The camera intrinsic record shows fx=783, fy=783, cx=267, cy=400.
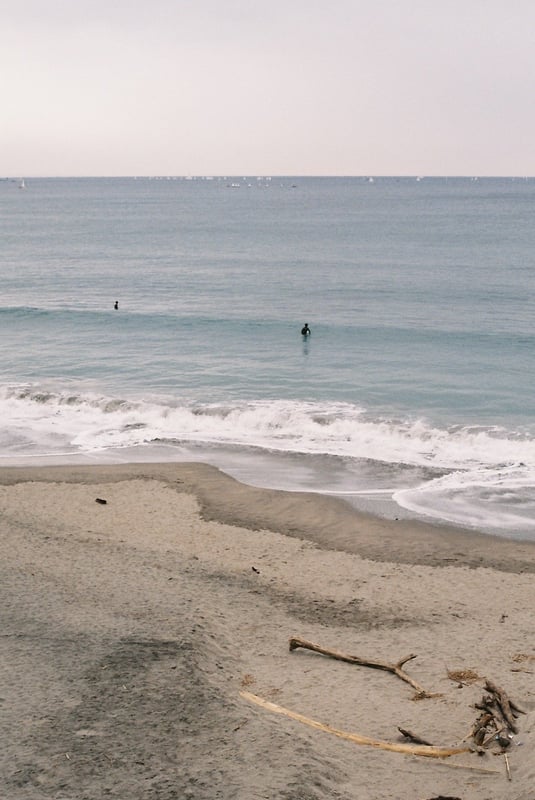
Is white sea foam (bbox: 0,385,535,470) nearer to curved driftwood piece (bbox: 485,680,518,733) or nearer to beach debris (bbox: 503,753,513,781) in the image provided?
curved driftwood piece (bbox: 485,680,518,733)

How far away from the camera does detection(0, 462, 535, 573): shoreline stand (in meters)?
18.3

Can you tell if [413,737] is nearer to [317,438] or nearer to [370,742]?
[370,742]

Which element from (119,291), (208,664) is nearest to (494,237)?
(119,291)

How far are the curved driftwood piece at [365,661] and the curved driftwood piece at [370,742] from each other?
5.34 feet

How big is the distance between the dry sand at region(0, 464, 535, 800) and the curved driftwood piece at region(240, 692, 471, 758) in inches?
4.3

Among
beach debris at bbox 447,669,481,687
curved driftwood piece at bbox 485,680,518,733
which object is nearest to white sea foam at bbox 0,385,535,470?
beach debris at bbox 447,669,481,687

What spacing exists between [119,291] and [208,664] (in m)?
48.0

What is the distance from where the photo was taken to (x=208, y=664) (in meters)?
12.9

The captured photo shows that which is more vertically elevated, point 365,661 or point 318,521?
point 318,521

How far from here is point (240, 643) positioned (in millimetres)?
13891

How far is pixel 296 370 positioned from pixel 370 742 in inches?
1078

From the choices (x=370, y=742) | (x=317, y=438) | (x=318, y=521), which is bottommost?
(x=370, y=742)

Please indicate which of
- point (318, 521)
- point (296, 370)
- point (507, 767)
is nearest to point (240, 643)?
point (507, 767)

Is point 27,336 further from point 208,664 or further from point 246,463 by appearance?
point 208,664
